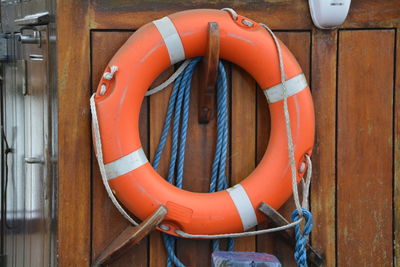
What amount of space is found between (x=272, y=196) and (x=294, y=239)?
180 millimetres

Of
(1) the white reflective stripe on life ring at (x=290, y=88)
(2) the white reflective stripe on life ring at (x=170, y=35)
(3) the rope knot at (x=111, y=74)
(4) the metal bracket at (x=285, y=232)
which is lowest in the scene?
(4) the metal bracket at (x=285, y=232)

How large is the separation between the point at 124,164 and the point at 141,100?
190mm

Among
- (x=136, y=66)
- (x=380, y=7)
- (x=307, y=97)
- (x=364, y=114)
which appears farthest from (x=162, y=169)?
(x=380, y=7)

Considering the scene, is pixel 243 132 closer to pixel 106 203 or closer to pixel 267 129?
pixel 267 129

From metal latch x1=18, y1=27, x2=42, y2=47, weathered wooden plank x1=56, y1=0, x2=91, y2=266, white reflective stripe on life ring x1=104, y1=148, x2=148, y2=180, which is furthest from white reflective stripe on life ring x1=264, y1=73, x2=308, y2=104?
metal latch x1=18, y1=27, x2=42, y2=47

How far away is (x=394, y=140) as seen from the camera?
2184 mm

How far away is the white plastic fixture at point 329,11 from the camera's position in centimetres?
206

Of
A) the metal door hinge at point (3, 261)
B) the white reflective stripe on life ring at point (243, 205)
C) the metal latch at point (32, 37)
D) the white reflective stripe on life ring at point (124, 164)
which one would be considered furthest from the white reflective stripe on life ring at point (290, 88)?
the metal door hinge at point (3, 261)

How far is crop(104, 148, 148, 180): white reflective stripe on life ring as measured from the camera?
197cm

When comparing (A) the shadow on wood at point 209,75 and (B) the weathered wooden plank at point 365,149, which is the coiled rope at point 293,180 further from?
(B) the weathered wooden plank at point 365,149

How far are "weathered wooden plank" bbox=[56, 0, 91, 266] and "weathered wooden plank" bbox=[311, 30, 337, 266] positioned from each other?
0.69 metres

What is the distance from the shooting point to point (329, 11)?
206cm

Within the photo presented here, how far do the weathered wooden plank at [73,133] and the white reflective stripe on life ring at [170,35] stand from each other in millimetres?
225

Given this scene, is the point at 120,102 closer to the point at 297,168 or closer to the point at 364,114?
the point at 297,168
